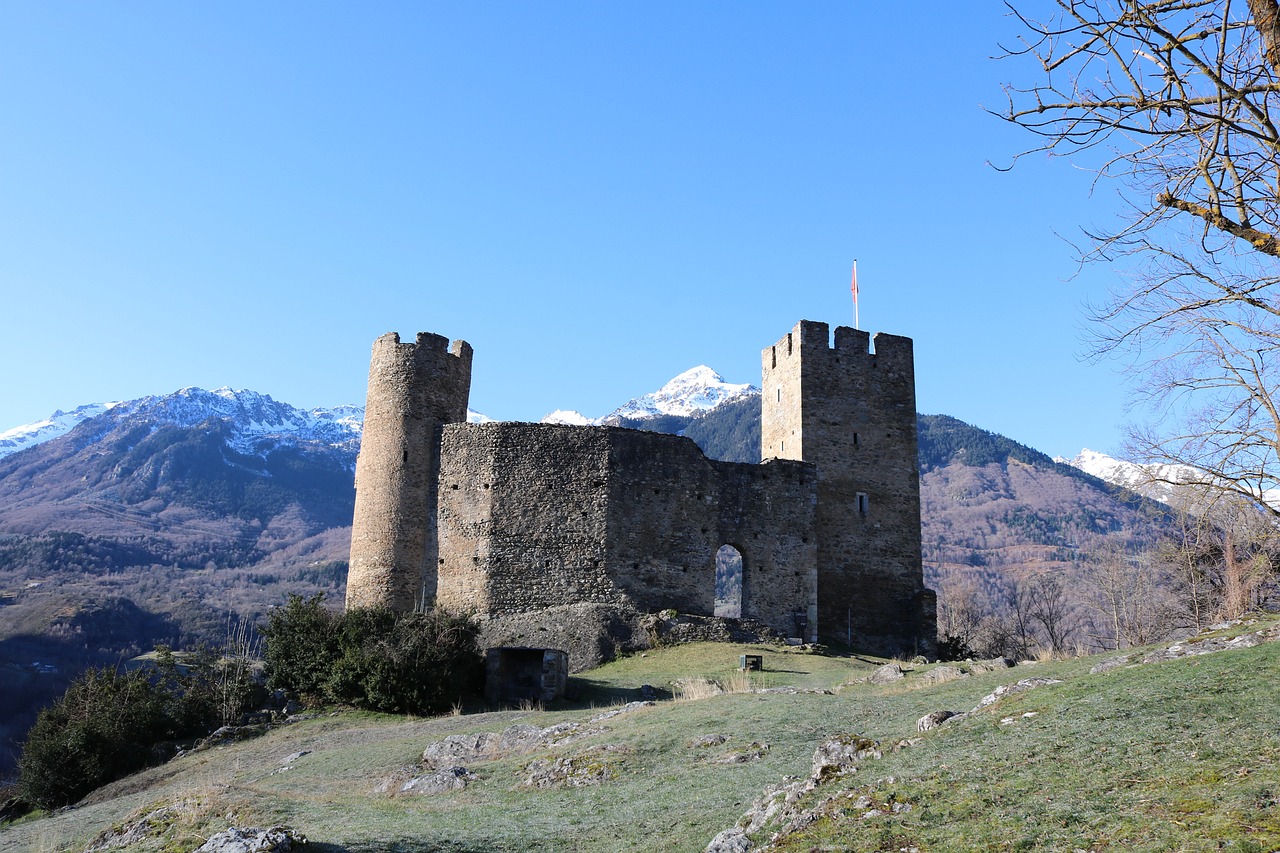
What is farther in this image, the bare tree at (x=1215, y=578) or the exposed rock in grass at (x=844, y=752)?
the bare tree at (x=1215, y=578)

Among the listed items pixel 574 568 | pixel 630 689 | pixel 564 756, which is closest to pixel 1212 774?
pixel 564 756

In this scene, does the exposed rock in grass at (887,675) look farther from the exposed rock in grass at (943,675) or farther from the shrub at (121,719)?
the shrub at (121,719)

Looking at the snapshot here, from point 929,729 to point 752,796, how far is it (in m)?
2.40

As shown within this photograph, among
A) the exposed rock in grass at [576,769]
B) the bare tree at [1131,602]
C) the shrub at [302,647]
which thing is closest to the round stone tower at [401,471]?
the shrub at [302,647]

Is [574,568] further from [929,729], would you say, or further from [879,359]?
[929,729]

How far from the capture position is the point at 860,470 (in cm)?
3725

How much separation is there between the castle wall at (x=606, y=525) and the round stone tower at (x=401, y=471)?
2.18 feet

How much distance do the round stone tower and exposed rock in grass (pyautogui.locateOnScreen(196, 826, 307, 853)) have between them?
22.2m

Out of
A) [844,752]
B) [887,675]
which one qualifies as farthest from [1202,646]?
[844,752]

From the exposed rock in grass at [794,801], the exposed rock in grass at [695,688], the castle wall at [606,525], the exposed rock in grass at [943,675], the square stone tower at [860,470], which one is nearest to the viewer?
the exposed rock in grass at [794,801]

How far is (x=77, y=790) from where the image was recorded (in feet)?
74.8

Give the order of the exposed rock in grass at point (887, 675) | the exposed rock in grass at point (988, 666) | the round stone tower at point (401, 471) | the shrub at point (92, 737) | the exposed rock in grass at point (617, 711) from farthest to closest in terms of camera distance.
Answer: the round stone tower at point (401, 471), the shrub at point (92, 737), the exposed rock in grass at point (887, 675), the exposed rock in grass at point (988, 666), the exposed rock in grass at point (617, 711)

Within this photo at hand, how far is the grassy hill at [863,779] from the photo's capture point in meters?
7.83

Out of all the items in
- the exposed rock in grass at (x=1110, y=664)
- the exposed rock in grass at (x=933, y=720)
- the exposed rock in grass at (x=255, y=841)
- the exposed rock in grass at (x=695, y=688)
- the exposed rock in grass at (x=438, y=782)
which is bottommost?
the exposed rock in grass at (x=438, y=782)
